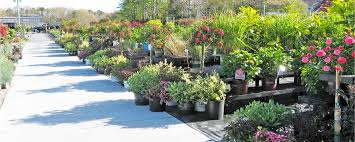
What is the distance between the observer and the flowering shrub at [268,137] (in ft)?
11.7

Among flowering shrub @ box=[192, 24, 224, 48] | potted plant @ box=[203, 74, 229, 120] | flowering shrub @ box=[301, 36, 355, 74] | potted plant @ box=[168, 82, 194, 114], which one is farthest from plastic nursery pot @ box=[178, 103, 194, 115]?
flowering shrub @ box=[301, 36, 355, 74]

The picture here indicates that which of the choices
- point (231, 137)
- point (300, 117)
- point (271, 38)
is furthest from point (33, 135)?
point (271, 38)

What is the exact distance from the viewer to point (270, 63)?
6.01 meters

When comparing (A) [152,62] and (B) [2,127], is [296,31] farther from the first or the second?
(B) [2,127]

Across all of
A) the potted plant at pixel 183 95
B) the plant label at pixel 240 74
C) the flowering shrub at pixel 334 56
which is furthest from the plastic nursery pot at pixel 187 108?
the flowering shrub at pixel 334 56

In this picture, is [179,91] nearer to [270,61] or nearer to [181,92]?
[181,92]

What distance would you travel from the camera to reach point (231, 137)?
13.4ft

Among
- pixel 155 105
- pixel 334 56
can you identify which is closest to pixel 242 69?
pixel 155 105

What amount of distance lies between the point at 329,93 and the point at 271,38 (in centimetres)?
358

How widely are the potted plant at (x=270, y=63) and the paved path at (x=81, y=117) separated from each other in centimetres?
151

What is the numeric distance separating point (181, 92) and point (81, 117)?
4.82ft

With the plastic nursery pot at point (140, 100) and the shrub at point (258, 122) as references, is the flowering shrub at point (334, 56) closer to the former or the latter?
the shrub at point (258, 122)

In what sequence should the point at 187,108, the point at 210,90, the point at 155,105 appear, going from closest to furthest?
1. the point at 210,90
2. the point at 187,108
3. the point at 155,105

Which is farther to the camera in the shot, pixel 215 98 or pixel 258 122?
pixel 215 98
